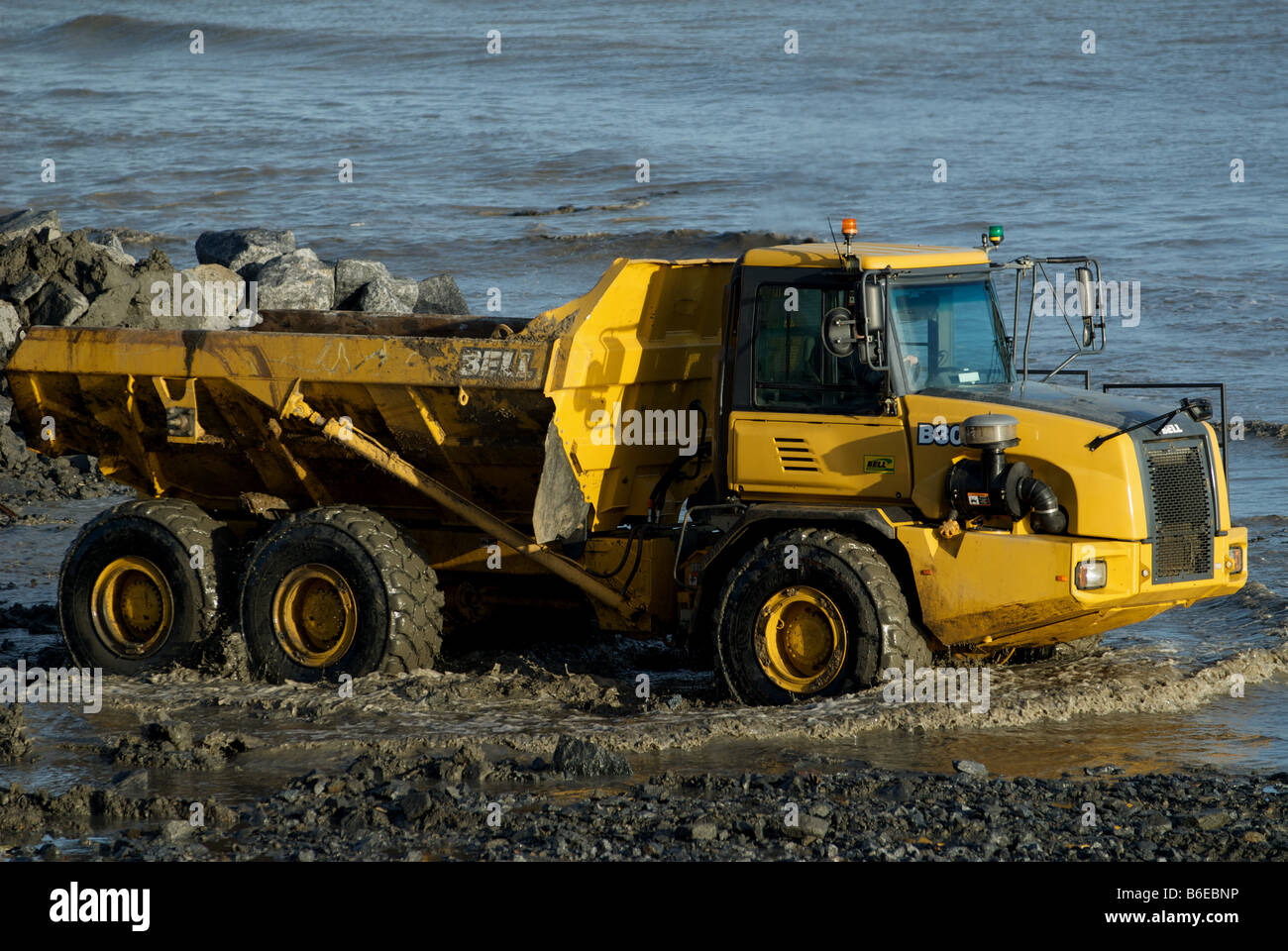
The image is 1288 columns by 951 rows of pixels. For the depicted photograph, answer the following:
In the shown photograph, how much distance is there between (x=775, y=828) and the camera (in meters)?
Result: 6.23

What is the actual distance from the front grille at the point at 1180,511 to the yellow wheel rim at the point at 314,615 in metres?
4.23

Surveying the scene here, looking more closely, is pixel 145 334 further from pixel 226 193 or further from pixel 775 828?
pixel 226 193

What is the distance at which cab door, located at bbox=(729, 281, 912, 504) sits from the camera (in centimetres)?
784

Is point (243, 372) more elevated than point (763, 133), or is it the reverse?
point (763, 133)

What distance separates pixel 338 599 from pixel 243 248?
13387mm

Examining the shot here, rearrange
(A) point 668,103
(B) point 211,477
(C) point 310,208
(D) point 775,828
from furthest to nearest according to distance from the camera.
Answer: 1. (A) point 668,103
2. (C) point 310,208
3. (B) point 211,477
4. (D) point 775,828

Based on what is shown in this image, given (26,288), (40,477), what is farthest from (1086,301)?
(26,288)

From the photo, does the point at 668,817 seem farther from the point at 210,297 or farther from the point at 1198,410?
the point at 210,297

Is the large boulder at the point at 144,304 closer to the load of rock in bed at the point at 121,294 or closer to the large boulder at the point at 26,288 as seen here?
the load of rock in bed at the point at 121,294

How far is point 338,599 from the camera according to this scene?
8.91m

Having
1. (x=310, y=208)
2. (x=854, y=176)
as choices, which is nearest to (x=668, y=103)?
(x=854, y=176)

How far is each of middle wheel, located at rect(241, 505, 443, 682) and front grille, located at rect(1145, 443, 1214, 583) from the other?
383cm
